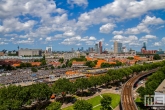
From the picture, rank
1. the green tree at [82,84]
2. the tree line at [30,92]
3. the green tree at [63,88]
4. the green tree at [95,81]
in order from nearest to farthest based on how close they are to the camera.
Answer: the tree line at [30,92]
the green tree at [63,88]
the green tree at [82,84]
the green tree at [95,81]

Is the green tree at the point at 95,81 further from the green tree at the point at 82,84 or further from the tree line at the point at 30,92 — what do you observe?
the green tree at the point at 82,84

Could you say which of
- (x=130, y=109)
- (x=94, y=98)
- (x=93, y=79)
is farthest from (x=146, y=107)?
(x=93, y=79)

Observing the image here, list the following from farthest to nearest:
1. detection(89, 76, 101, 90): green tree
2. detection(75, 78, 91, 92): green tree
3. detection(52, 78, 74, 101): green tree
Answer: detection(89, 76, 101, 90): green tree, detection(75, 78, 91, 92): green tree, detection(52, 78, 74, 101): green tree

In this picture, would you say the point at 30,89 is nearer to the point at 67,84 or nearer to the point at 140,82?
the point at 67,84

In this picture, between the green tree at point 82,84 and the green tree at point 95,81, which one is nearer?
the green tree at point 82,84

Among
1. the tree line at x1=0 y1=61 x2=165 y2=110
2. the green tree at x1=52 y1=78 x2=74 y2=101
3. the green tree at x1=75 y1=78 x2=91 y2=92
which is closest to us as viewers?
the tree line at x1=0 y1=61 x2=165 y2=110

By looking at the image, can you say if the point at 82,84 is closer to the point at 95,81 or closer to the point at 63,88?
the point at 95,81

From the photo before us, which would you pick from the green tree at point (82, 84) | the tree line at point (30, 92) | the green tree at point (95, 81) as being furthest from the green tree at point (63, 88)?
the green tree at point (95, 81)

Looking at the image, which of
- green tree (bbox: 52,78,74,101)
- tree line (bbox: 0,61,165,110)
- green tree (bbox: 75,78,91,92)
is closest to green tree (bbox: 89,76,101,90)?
tree line (bbox: 0,61,165,110)

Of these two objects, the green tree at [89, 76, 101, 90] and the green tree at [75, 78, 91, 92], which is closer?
the green tree at [75, 78, 91, 92]

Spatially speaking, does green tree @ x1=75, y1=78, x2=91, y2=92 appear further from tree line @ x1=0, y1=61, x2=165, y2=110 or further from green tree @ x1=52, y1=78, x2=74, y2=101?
green tree @ x1=52, y1=78, x2=74, y2=101

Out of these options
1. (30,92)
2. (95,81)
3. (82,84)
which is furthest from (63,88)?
(95,81)
